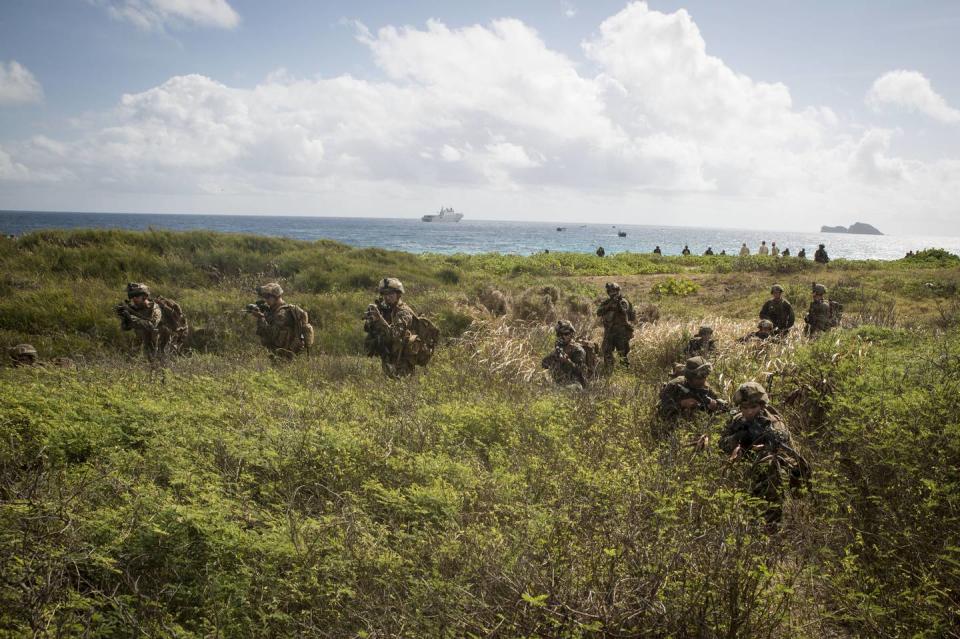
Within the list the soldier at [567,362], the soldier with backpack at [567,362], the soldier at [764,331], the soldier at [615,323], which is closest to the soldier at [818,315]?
the soldier at [764,331]

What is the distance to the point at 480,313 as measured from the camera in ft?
47.1

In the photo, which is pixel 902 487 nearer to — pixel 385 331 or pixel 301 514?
pixel 301 514

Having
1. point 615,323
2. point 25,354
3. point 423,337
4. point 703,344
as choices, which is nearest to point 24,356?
point 25,354

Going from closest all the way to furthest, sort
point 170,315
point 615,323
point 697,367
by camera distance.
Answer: point 697,367
point 170,315
point 615,323

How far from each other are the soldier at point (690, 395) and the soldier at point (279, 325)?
6666 mm

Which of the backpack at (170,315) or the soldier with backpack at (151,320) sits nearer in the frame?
the soldier with backpack at (151,320)

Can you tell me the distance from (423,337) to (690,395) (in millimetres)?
4570

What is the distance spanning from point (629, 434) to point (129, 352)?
1011 centimetres

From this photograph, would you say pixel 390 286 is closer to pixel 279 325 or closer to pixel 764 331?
pixel 279 325

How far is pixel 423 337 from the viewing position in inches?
359

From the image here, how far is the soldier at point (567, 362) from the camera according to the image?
890cm

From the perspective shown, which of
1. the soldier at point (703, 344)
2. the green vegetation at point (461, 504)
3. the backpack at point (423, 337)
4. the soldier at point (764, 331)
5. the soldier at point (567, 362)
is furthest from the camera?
the soldier at point (764, 331)

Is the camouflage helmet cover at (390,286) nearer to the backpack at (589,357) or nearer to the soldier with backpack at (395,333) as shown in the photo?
the soldier with backpack at (395,333)

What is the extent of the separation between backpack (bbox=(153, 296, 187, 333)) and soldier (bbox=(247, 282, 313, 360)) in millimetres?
1458
